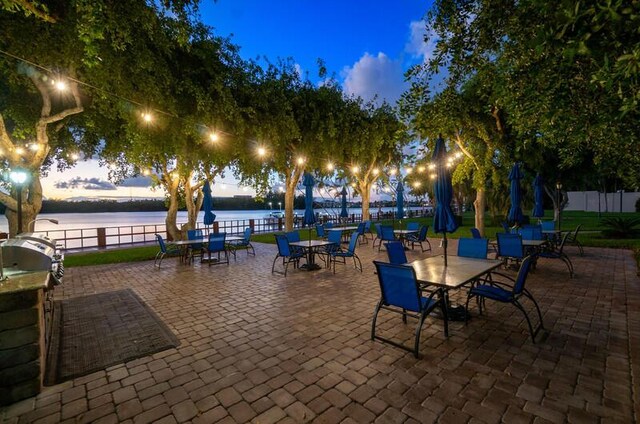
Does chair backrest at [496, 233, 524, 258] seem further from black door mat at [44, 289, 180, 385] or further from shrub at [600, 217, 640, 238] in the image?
shrub at [600, 217, 640, 238]

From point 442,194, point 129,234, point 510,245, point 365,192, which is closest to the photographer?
point 442,194

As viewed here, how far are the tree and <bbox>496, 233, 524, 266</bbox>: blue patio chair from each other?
8.44 m

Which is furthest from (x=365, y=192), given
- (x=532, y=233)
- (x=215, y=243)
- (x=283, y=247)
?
(x=215, y=243)

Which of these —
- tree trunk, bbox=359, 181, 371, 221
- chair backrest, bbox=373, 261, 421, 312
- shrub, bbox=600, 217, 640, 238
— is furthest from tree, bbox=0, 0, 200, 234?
shrub, bbox=600, 217, 640, 238

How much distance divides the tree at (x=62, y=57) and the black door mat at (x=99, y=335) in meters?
4.25

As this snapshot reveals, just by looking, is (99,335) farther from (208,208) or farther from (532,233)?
(532,233)

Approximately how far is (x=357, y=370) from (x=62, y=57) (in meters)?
9.47

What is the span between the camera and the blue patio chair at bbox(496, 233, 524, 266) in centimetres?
650

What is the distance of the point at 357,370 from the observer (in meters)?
3.03

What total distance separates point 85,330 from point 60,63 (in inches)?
274

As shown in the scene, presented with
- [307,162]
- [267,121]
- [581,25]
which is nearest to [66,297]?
[267,121]

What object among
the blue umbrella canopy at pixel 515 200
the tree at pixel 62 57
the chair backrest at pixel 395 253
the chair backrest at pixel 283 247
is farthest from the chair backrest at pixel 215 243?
the blue umbrella canopy at pixel 515 200

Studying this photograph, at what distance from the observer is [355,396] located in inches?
102

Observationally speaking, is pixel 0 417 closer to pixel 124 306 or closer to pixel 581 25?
pixel 124 306
